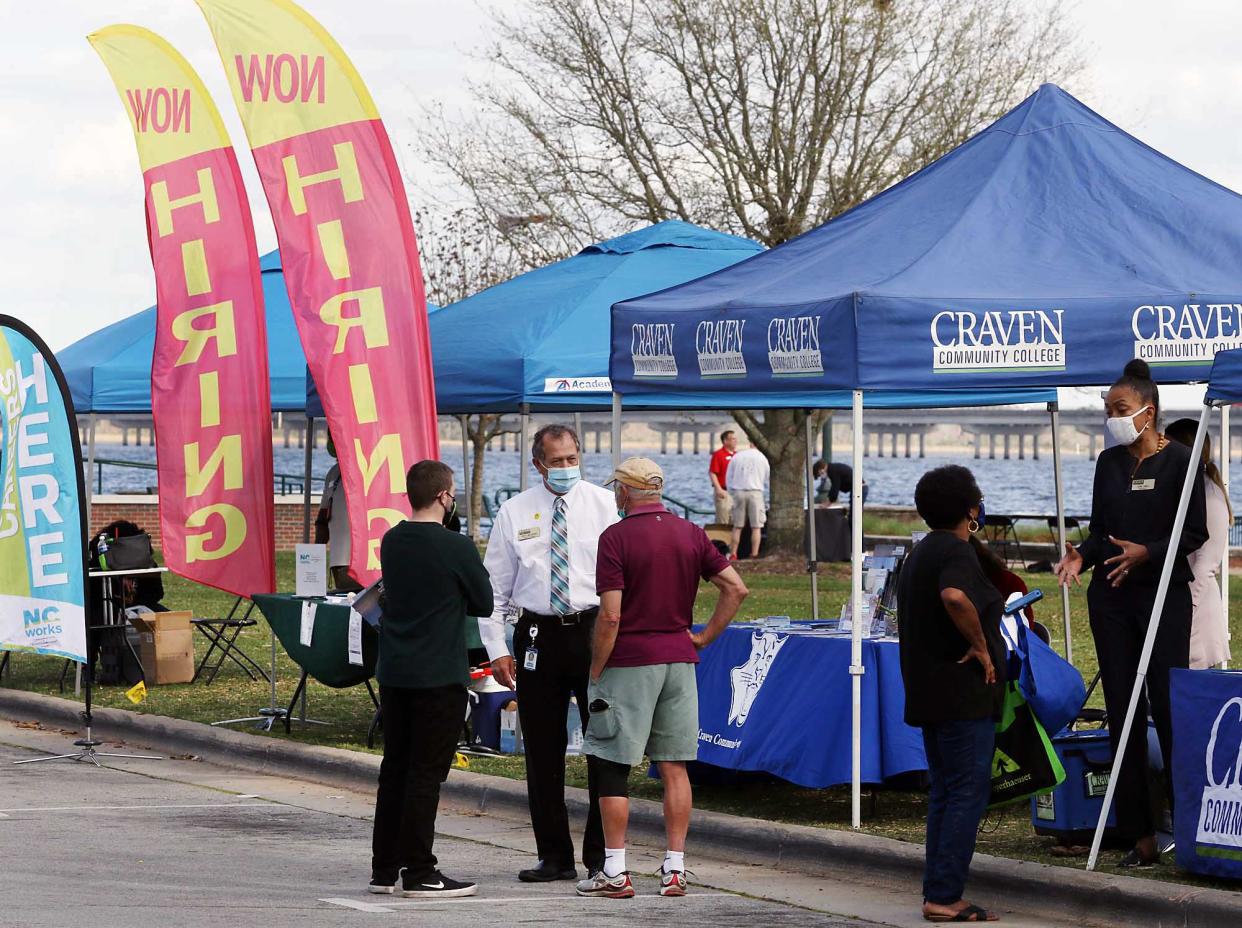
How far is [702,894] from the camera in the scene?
8.26 metres

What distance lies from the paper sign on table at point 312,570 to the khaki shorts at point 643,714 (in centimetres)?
470

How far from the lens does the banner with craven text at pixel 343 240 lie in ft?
38.5

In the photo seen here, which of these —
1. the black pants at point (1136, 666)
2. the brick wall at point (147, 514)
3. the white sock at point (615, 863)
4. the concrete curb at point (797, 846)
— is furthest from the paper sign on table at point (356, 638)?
the brick wall at point (147, 514)

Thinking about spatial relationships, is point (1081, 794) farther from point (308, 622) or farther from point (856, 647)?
point (308, 622)

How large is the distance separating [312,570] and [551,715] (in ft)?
14.2

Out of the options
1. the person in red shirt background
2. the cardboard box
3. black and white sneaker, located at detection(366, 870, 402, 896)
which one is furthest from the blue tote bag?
the person in red shirt background

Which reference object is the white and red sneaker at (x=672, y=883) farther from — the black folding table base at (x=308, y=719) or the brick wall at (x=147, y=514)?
the brick wall at (x=147, y=514)

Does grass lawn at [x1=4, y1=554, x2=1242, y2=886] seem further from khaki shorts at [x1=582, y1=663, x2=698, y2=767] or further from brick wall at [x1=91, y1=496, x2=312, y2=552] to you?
brick wall at [x1=91, y1=496, x2=312, y2=552]

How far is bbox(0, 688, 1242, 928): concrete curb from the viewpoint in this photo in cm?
743

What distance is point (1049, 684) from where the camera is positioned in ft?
28.2

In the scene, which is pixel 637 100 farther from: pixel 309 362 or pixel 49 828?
pixel 49 828

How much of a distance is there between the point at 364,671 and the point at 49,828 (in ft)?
7.82

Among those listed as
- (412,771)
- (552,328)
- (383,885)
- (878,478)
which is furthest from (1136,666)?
(878,478)

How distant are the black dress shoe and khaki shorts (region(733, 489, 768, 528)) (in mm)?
20720
